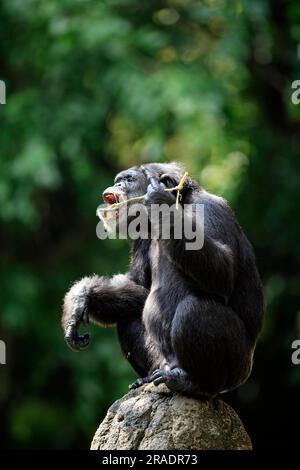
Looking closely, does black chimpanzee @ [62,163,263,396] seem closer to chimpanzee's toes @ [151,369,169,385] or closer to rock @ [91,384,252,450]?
chimpanzee's toes @ [151,369,169,385]

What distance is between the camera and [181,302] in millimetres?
6297

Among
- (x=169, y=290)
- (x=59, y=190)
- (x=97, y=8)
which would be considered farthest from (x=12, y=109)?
(x=169, y=290)

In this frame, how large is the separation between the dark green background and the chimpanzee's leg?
17.9 ft

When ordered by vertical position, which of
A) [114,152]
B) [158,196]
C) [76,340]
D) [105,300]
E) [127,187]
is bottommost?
[76,340]

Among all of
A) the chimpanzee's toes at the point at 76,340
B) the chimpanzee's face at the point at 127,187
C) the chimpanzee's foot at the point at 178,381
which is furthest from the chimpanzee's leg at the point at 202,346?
the chimpanzee's face at the point at 127,187

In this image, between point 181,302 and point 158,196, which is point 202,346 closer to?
point 181,302

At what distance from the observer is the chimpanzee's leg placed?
245 inches

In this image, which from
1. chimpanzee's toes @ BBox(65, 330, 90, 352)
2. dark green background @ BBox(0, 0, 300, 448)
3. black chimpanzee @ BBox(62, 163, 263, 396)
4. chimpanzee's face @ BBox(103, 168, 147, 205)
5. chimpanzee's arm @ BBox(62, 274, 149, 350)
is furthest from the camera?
dark green background @ BBox(0, 0, 300, 448)

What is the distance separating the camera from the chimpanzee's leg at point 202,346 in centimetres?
623

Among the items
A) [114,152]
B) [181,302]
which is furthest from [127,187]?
[114,152]

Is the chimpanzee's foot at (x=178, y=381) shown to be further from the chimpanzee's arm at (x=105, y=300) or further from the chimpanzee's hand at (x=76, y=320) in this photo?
the chimpanzee's arm at (x=105, y=300)

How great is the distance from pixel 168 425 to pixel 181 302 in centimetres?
89

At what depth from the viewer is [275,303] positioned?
14133 millimetres

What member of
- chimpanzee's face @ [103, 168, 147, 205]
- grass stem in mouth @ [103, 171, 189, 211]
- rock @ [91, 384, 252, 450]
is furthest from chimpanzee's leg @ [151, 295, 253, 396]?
chimpanzee's face @ [103, 168, 147, 205]
